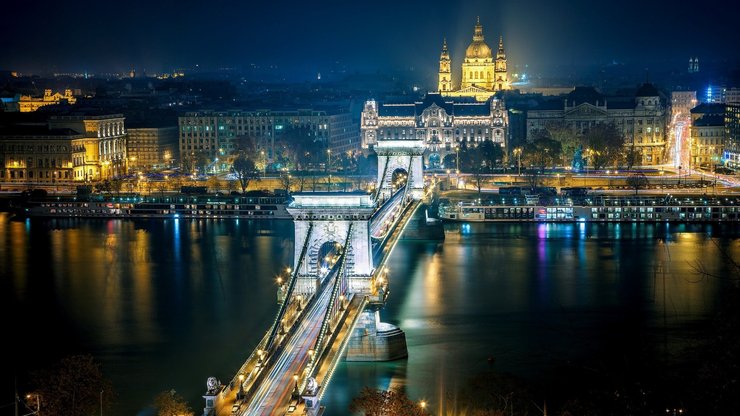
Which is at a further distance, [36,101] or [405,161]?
[36,101]

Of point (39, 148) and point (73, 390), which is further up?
point (39, 148)

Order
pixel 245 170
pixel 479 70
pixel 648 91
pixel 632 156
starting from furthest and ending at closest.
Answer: pixel 479 70
pixel 648 91
pixel 632 156
pixel 245 170

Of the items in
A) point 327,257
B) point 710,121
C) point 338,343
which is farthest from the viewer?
point 710,121

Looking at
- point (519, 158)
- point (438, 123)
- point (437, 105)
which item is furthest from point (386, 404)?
point (437, 105)

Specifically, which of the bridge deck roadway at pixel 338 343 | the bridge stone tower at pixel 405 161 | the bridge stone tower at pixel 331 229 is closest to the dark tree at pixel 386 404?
the bridge deck roadway at pixel 338 343

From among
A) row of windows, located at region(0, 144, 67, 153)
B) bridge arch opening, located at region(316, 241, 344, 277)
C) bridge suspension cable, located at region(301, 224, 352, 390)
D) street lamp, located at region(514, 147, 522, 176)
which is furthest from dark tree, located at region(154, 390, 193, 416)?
row of windows, located at region(0, 144, 67, 153)

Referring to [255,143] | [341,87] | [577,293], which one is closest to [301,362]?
[577,293]

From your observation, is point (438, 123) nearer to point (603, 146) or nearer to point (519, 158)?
point (519, 158)

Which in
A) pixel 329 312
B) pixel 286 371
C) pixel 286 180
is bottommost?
pixel 286 371
